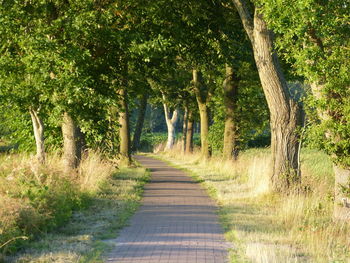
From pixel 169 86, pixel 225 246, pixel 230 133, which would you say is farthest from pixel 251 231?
pixel 169 86

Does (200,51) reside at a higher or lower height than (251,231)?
higher

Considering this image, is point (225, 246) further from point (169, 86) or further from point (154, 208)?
point (169, 86)

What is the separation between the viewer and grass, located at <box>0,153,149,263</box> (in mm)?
10789

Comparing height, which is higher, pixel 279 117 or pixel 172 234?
pixel 279 117

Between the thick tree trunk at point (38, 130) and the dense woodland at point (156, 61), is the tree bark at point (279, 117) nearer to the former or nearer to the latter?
the dense woodland at point (156, 61)

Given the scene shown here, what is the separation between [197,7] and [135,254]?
15.9 m

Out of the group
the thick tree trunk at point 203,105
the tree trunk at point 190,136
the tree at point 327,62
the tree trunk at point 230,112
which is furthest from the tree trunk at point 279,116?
the tree trunk at point 190,136

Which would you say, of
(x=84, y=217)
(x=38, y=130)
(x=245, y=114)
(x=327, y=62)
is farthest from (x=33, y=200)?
(x=245, y=114)

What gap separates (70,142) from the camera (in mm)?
22703

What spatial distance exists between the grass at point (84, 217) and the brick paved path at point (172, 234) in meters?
0.34

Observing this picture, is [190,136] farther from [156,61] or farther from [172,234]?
[172,234]

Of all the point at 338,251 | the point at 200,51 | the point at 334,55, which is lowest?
the point at 338,251

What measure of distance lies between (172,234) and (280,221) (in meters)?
3.23

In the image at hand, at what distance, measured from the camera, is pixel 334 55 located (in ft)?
47.4
